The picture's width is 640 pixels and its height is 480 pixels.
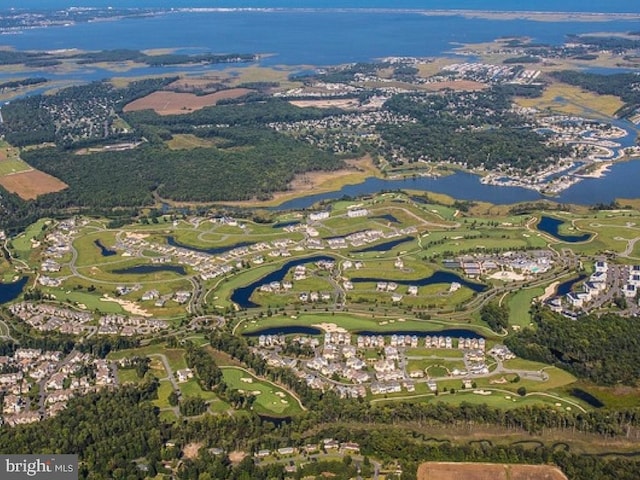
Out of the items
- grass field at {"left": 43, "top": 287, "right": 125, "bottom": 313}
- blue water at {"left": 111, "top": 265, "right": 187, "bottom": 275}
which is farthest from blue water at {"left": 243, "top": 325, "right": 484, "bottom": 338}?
blue water at {"left": 111, "top": 265, "right": 187, "bottom": 275}

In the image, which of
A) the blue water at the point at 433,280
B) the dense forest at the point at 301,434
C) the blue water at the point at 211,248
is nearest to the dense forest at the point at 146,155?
the blue water at the point at 211,248

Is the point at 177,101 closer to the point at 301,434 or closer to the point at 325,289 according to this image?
the point at 325,289

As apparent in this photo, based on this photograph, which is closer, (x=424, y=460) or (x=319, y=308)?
(x=424, y=460)

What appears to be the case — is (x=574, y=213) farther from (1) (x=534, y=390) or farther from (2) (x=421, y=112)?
(2) (x=421, y=112)

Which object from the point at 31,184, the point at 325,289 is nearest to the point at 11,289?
the point at 325,289

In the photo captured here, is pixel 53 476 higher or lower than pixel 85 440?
higher

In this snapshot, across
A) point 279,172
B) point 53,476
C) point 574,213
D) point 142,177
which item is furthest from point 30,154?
point 53,476
